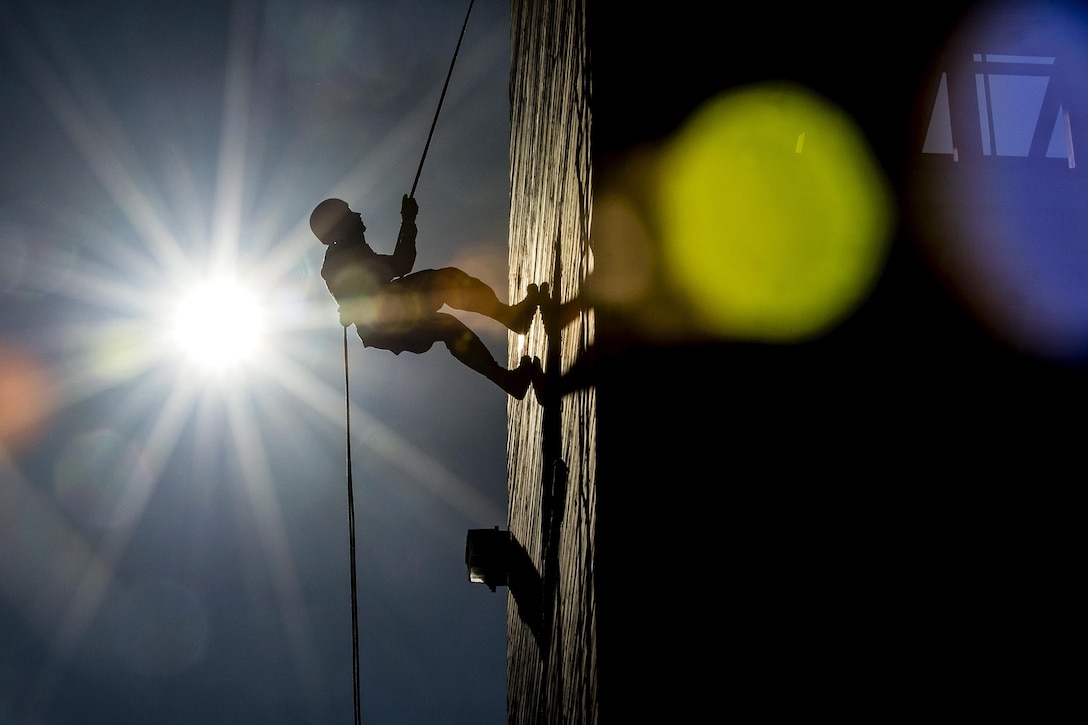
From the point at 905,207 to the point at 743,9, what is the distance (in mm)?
1207

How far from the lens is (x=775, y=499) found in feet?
8.53

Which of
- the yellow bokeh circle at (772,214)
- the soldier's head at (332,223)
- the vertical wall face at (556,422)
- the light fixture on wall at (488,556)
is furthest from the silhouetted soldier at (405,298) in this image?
the light fixture on wall at (488,556)

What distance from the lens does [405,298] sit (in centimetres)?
385

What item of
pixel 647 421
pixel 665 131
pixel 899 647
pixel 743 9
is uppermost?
pixel 743 9

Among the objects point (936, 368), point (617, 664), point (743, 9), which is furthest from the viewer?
point (743, 9)

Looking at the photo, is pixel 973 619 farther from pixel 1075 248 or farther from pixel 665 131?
pixel 665 131

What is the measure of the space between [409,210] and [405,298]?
2.53ft

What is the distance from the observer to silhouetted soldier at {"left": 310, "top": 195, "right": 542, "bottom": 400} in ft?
12.4

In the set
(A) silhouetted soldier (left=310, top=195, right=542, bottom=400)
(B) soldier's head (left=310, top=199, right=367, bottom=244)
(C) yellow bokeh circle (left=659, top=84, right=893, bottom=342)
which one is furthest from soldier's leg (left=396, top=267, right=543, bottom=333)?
(C) yellow bokeh circle (left=659, top=84, right=893, bottom=342)

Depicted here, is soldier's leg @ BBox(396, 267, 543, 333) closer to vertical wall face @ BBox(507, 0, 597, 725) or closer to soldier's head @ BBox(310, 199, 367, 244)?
vertical wall face @ BBox(507, 0, 597, 725)

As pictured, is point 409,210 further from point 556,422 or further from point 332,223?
point 556,422

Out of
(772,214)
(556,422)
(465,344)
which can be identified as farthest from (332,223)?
(772,214)

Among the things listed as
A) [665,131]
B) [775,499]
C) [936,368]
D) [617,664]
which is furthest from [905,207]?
[617,664]

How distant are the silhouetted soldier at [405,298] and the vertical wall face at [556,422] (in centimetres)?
33
